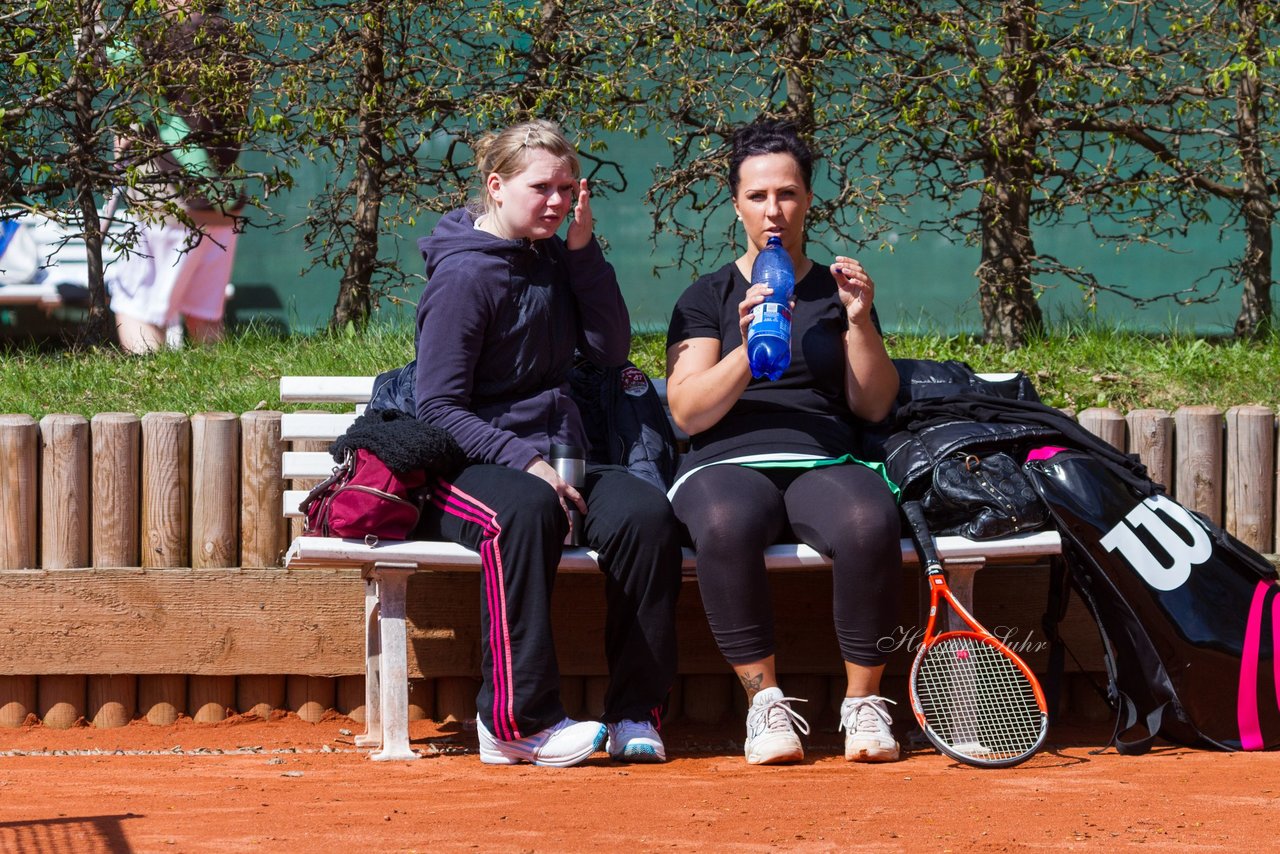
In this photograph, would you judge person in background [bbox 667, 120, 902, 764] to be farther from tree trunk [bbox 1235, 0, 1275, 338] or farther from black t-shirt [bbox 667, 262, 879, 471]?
tree trunk [bbox 1235, 0, 1275, 338]

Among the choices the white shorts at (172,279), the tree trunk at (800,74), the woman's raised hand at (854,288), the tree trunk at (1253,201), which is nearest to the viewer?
the woman's raised hand at (854,288)

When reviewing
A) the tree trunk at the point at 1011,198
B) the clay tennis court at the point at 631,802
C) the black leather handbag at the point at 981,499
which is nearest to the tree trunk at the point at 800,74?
the tree trunk at the point at 1011,198

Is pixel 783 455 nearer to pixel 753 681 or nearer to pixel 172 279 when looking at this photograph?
pixel 753 681

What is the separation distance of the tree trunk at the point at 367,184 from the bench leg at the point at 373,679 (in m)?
2.45

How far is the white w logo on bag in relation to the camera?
3828mm

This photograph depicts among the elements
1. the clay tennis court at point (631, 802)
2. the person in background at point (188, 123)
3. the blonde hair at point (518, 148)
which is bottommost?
the clay tennis court at point (631, 802)

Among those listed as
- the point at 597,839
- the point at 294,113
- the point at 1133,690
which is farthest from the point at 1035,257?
the point at 597,839

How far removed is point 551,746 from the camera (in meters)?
3.64

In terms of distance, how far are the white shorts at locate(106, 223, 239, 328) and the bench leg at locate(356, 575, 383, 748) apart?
4.28m

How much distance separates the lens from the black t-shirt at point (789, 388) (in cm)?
410

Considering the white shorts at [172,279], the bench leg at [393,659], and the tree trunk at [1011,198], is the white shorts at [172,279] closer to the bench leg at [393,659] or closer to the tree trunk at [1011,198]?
the tree trunk at [1011,198]

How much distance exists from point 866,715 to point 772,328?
3.35ft

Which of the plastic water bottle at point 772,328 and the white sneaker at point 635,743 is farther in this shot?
the plastic water bottle at point 772,328

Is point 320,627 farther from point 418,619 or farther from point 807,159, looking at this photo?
point 807,159
